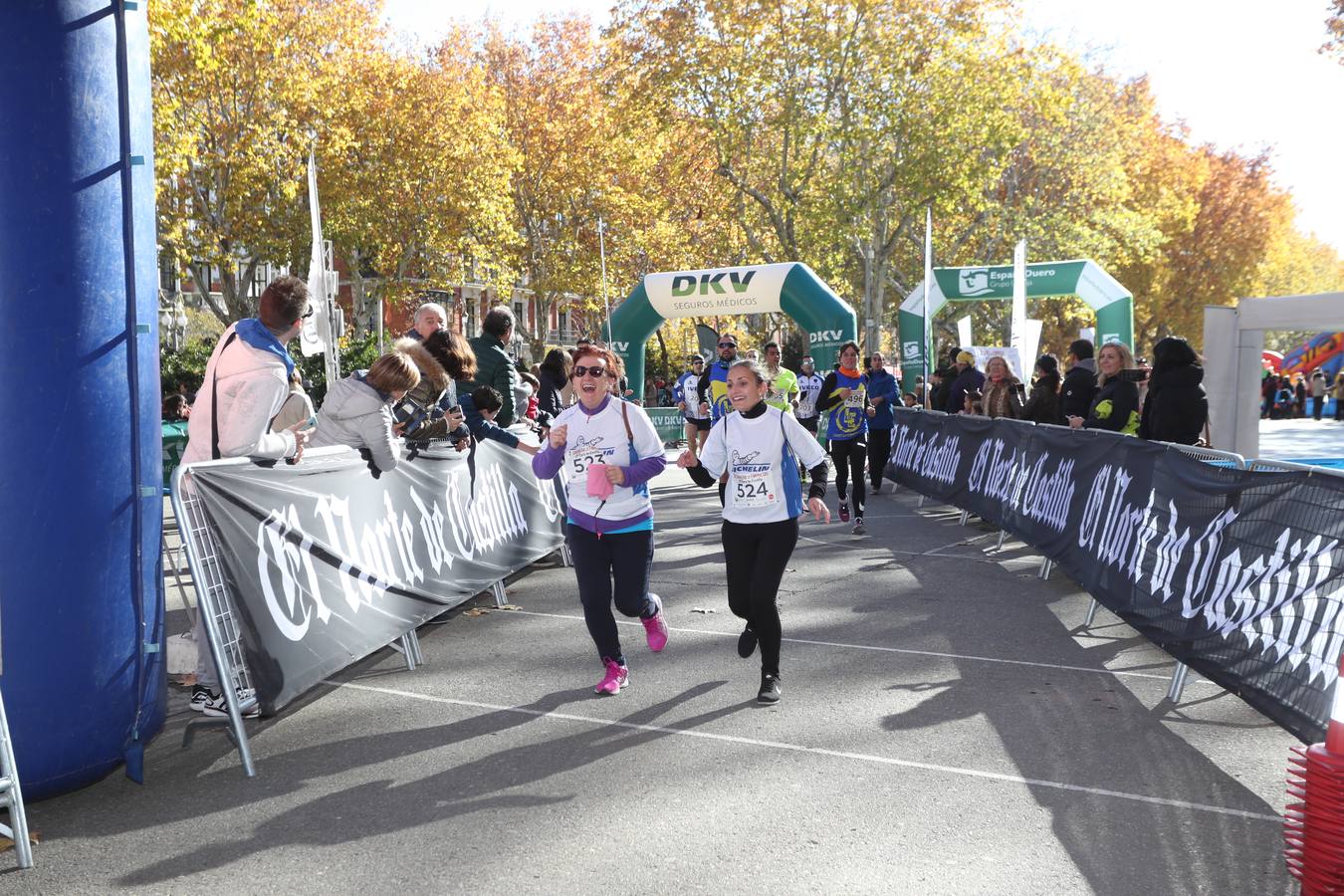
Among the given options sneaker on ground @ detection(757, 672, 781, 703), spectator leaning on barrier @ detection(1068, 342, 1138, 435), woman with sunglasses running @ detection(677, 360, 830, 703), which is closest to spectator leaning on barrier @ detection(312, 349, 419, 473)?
woman with sunglasses running @ detection(677, 360, 830, 703)

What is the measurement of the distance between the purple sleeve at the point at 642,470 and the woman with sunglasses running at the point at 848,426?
21.6 ft

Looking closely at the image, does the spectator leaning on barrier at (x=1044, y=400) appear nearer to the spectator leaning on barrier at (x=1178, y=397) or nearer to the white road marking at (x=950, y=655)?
the spectator leaning on barrier at (x=1178, y=397)

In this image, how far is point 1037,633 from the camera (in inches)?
297

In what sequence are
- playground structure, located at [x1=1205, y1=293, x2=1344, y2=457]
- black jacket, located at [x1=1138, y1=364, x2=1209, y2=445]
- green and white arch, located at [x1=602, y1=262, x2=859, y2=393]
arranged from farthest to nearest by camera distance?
green and white arch, located at [x1=602, y1=262, x2=859, y2=393] → playground structure, located at [x1=1205, y1=293, x2=1344, y2=457] → black jacket, located at [x1=1138, y1=364, x2=1209, y2=445]

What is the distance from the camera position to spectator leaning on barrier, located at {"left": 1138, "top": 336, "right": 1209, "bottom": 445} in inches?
358

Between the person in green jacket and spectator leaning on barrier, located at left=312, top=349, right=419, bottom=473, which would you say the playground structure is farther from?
spectator leaning on barrier, located at left=312, top=349, right=419, bottom=473

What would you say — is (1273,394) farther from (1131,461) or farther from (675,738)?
(675,738)

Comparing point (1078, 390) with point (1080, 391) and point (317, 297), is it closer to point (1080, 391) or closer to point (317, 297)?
point (1080, 391)

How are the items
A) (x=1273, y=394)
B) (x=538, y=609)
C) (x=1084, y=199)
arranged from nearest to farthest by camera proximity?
1. (x=538, y=609)
2. (x=1084, y=199)
3. (x=1273, y=394)

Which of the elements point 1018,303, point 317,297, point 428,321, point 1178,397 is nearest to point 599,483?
point 428,321

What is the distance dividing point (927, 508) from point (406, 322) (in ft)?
163

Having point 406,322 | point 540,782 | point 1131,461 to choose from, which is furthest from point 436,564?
point 406,322

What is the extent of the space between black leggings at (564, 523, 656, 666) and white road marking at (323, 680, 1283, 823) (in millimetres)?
562

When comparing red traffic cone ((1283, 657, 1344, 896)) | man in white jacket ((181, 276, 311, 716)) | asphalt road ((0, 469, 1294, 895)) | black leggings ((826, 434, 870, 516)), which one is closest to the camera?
red traffic cone ((1283, 657, 1344, 896))
